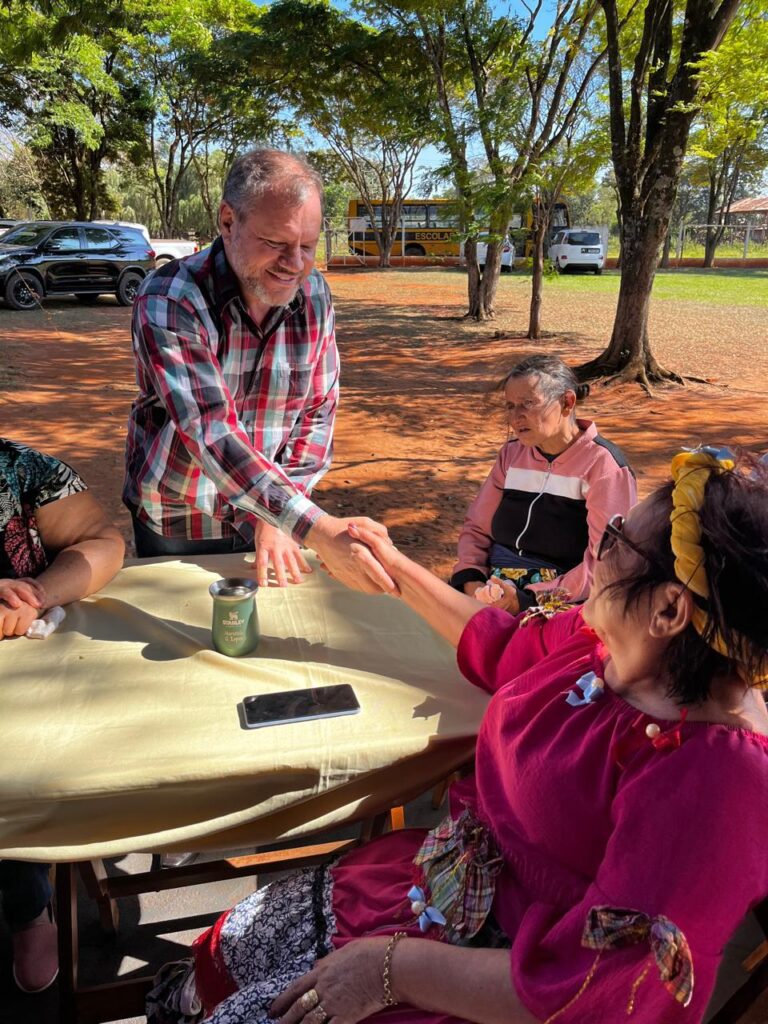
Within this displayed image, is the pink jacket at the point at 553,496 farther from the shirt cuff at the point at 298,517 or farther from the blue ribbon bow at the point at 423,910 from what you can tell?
the blue ribbon bow at the point at 423,910

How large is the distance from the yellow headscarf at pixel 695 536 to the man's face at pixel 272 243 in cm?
138

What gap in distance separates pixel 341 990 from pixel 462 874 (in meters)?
0.26

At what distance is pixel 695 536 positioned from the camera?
107cm

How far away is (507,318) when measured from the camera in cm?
1667

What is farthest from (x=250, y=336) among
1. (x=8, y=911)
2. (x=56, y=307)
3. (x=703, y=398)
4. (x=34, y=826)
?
(x=56, y=307)

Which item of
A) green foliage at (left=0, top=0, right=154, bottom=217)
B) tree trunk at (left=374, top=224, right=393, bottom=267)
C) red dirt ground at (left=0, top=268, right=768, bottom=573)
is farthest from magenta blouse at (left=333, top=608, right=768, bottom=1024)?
tree trunk at (left=374, top=224, right=393, bottom=267)

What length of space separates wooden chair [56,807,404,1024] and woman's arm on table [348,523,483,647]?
1.87 ft

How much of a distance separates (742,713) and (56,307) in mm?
18678

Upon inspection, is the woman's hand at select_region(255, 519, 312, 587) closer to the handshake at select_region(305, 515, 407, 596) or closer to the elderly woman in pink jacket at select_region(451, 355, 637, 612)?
the handshake at select_region(305, 515, 407, 596)

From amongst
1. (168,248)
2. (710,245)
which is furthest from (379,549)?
(710,245)

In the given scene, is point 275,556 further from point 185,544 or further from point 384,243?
point 384,243

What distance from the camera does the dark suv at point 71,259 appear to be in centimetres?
1562

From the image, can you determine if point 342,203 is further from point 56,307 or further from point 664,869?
point 664,869

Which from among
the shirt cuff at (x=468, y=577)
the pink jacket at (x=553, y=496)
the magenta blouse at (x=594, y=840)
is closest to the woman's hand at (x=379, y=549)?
the magenta blouse at (x=594, y=840)
